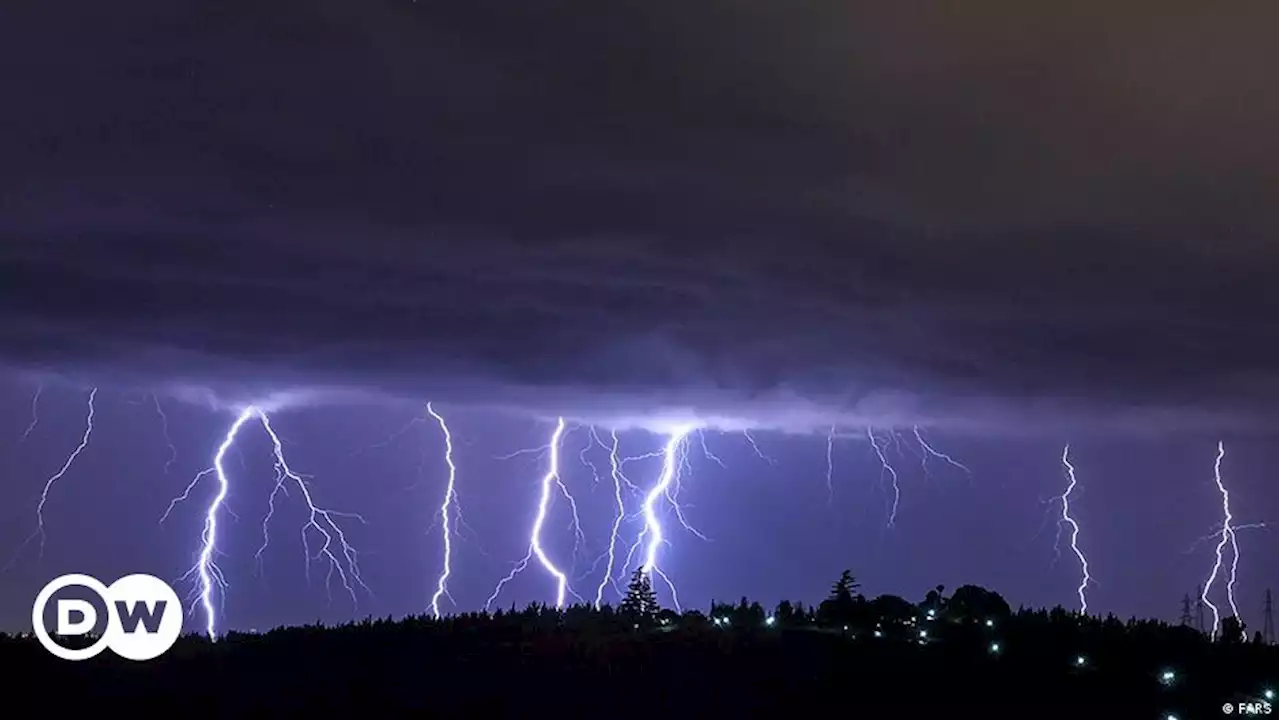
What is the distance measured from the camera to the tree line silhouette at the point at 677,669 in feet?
81.1

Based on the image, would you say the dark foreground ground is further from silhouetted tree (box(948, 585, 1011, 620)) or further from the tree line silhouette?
silhouetted tree (box(948, 585, 1011, 620))

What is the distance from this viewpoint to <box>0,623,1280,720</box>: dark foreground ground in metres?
24.5

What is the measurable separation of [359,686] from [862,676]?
30.3 feet

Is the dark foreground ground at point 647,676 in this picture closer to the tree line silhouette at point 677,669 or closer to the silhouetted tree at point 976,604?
the tree line silhouette at point 677,669

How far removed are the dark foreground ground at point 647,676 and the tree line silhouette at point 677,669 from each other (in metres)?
0.04

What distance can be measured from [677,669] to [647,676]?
690 millimetres

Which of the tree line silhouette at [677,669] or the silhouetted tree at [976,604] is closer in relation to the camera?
the tree line silhouette at [677,669]

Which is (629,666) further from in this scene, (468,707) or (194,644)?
(194,644)

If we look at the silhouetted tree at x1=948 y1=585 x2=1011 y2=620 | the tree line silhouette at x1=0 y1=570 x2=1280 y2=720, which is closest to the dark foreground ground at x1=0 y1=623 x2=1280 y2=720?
the tree line silhouette at x1=0 y1=570 x2=1280 y2=720

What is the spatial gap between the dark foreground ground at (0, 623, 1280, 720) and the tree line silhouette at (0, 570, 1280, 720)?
44 millimetres

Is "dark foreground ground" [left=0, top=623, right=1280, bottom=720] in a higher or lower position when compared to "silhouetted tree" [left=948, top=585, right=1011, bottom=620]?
lower

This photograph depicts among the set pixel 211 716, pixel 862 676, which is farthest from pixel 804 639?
pixel 211 716

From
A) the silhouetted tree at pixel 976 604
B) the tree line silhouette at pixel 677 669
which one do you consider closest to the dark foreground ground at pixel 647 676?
the tree line silhouette at pixel 677 669

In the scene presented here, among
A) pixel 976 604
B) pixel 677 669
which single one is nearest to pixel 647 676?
pixel 677 669
